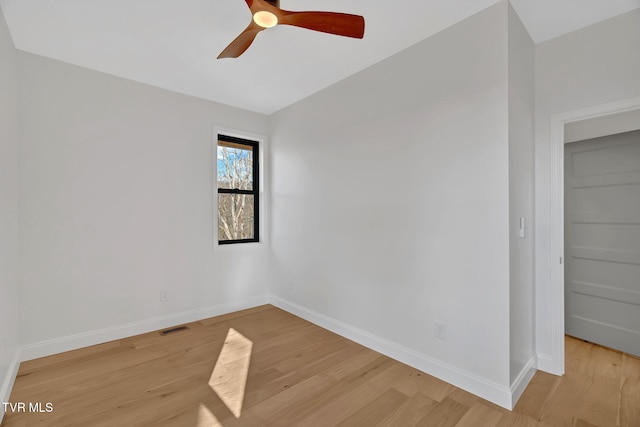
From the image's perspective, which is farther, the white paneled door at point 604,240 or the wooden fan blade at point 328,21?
the white paneled door at point 604,240

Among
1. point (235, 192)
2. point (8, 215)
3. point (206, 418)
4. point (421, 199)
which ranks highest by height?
point (235, 192)

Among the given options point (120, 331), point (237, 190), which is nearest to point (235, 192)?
point (237, 190)

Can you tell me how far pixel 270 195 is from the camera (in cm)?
413

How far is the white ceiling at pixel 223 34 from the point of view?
1980mm

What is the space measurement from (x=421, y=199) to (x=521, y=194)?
0.68m

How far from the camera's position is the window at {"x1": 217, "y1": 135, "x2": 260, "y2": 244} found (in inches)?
151

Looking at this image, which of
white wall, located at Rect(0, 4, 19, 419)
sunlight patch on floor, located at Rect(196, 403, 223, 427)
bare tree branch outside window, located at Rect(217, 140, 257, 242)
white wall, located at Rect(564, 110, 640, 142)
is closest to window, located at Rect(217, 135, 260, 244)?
bare tree branch outside window, located at Rect(217, 140, 257, 242)

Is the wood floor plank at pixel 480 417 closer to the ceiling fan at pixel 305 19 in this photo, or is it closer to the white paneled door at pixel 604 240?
the white paneled door at pixel 604 240

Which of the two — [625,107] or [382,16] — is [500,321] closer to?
[625,107]

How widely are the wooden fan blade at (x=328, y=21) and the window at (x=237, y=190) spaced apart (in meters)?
2.43

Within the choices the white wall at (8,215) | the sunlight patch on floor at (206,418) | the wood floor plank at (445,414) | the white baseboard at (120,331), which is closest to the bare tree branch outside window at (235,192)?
the white baseboard at (120,331)

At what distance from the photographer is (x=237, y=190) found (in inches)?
155

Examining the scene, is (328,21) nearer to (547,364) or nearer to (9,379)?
(547,364)

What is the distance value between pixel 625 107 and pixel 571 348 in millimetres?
2089
